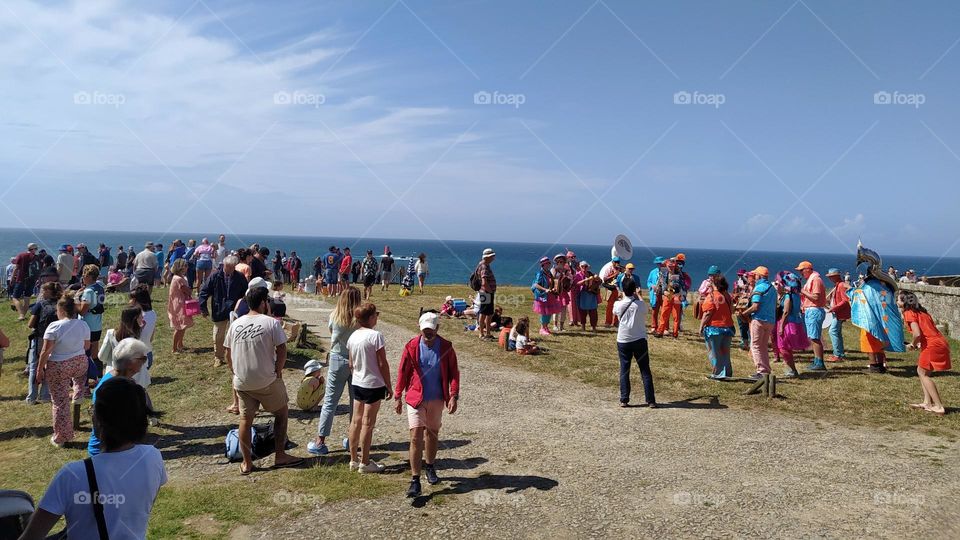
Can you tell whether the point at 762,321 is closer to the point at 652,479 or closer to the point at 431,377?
the point at 652,479

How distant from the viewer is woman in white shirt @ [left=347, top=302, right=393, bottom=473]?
19.5 feet

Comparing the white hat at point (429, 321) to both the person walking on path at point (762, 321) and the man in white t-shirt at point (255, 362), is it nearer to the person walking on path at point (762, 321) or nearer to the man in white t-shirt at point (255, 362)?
the man in white t-shirt at point (255, 362)

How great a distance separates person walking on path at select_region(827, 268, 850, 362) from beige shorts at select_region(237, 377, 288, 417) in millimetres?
10825

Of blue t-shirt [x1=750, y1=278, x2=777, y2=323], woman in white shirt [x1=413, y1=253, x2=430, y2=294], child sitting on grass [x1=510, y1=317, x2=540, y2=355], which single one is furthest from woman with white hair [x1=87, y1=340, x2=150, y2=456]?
woman in white shirt [x1=413, y1=253, x2=430, y2=294]

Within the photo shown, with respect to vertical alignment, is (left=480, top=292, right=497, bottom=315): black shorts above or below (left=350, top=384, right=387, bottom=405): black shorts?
above

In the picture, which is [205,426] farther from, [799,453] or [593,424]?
[799,453]

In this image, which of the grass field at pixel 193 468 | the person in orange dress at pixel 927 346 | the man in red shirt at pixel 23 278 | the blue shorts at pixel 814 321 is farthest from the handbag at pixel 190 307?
the person in orange dress at pixel 927 346

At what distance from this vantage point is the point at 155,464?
2963 mm

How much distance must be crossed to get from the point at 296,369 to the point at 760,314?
8886 mm

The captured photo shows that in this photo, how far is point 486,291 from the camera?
13.7 meters

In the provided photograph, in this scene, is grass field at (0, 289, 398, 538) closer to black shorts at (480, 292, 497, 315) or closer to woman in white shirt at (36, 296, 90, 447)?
woman in white shirt at (36, 296, 90, 447)

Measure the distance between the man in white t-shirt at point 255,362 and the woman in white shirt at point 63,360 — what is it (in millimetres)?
2371

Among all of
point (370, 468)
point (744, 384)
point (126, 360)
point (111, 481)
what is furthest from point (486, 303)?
point (111, 481)

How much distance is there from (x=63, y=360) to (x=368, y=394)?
4.09 metres
